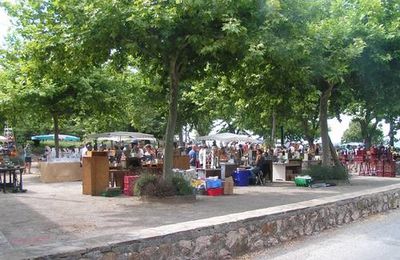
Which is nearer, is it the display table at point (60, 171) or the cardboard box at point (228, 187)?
the cardboard box at point (228, 187)

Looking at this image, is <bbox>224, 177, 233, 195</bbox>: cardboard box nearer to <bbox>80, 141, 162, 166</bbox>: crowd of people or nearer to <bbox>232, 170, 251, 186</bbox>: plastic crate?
<bbox>232, 170, 251, 186</bbox>: plastic crate

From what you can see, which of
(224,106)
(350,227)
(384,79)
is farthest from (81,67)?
(224,106)

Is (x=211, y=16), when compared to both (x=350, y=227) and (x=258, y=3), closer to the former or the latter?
(x=258, y=3)

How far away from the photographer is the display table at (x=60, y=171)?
19.6 metres

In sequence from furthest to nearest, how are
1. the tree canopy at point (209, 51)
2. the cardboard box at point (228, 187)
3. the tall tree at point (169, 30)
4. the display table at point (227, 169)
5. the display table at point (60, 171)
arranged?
the display table at point (60, 171) < the display table at point (227, 169) < the cardboard box at point (228, 187) < the tree canopy at point (209, 51) < the tall tree at point (169, 30)

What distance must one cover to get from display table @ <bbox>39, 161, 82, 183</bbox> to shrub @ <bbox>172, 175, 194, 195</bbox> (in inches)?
332

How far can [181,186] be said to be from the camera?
12.8 meters

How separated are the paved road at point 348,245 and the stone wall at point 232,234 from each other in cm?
19

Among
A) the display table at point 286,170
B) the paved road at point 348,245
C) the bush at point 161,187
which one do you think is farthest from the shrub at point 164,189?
the display table at point 286,170

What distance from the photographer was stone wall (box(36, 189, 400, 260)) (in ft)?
18.4

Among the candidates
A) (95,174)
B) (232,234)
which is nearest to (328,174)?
(95,174)

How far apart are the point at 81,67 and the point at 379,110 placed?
12.9 meters

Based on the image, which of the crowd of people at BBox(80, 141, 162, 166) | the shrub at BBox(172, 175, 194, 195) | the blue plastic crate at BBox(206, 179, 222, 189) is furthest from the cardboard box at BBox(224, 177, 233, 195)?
the crowd of people at BBox(80, 141, 162, 166)

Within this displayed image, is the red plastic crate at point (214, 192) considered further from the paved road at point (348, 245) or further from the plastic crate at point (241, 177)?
the paved road at point (348, 245)
